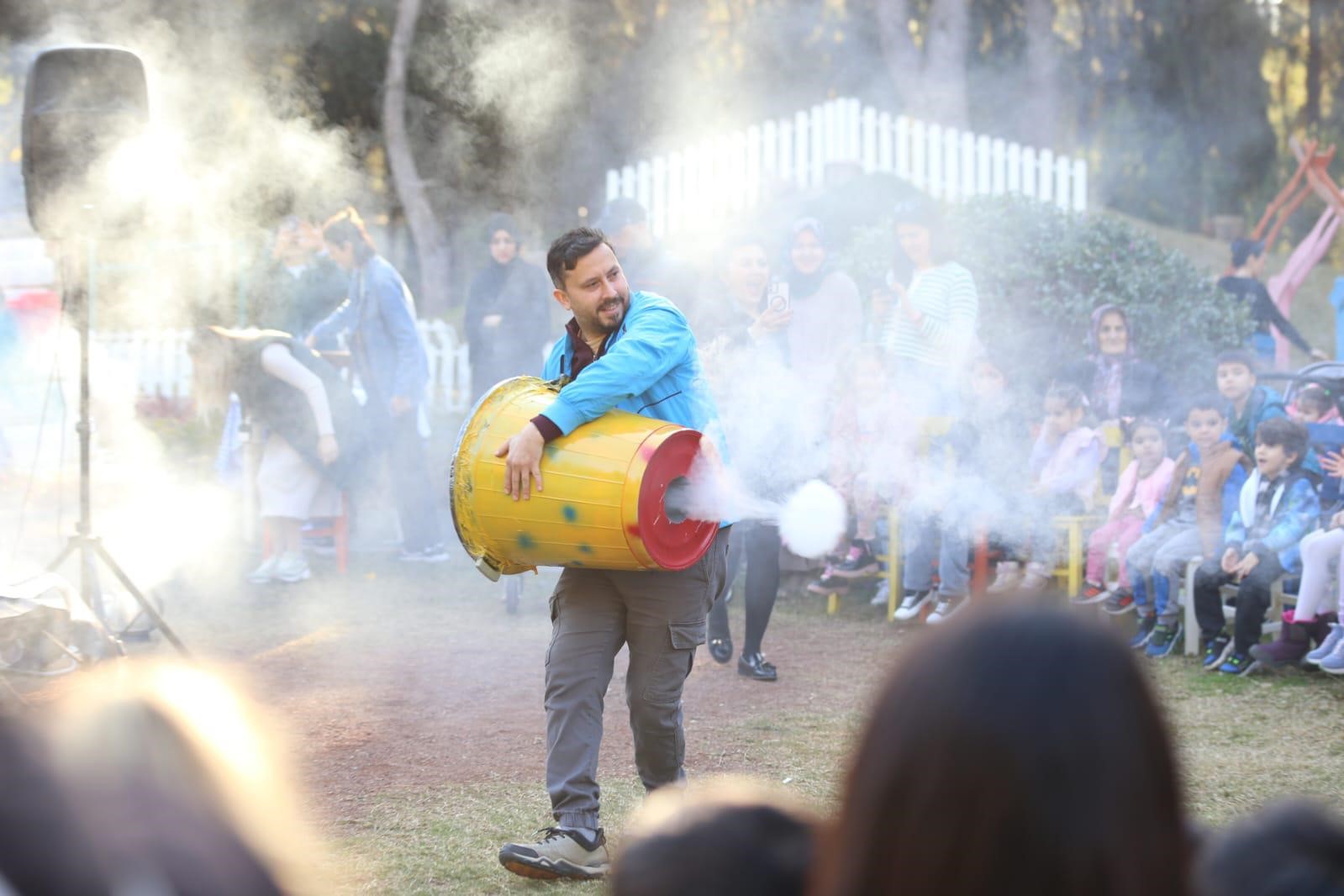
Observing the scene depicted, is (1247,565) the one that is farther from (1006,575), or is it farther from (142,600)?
(142,600)

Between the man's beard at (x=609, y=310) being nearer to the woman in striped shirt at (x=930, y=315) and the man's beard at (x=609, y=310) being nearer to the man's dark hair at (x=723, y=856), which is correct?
the man's dark hair at (x=723, y=856)

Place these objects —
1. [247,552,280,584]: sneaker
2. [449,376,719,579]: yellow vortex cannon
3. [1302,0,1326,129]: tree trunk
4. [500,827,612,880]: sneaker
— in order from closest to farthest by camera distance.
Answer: [449,376,719,579]: yellow vortex cannon, [500,827,612,880]: sneaker, [247,552,280,584]: sneaker, [1302,0,1326,129]: tree trunk

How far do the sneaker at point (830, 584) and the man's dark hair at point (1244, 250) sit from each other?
4.99 meters

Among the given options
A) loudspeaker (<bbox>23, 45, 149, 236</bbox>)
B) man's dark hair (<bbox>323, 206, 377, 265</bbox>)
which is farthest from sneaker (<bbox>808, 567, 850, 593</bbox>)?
loudspeaker (<bbox>23, 45, 149, 236</bbox>)

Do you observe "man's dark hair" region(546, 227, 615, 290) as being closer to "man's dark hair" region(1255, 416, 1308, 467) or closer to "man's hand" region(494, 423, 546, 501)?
"man's hand" region(494, 423, 546, 501)

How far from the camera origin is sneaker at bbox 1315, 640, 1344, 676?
Result: 200 inches

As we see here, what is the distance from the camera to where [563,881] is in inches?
127

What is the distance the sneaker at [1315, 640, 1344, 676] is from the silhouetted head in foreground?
4.65m

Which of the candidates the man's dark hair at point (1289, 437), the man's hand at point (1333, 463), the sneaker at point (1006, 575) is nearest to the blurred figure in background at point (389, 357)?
the sneaker at point (1006, 575)

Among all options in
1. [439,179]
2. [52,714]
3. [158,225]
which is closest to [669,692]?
[52,714]

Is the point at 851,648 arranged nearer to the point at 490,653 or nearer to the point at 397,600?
the point at 490,653

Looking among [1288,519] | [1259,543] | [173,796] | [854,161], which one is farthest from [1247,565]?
[854,161]

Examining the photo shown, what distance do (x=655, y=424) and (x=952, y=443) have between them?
379 centimetres

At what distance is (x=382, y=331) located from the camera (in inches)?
329
